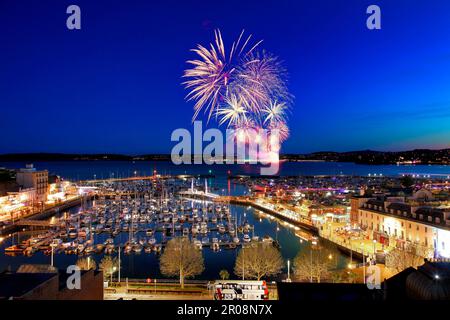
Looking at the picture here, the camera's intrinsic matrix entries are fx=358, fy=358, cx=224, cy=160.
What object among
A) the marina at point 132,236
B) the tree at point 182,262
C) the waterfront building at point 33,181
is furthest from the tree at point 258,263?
the waterfront building at point 33,181

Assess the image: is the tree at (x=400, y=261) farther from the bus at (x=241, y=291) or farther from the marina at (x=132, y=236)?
the marina at (x=132, y=236)

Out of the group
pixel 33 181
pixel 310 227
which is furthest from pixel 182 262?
pixel 33 181

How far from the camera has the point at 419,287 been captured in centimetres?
459

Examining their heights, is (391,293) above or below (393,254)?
above

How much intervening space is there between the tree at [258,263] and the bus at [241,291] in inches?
86.9

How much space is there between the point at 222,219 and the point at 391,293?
2032cm

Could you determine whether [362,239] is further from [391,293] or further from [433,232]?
[391,293]

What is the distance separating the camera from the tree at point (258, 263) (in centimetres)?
1168

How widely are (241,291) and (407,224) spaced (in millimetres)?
10250

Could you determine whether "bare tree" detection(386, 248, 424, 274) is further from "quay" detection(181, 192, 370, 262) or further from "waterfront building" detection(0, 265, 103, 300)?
"waterfront building" detection(0, 265, 103, 300)

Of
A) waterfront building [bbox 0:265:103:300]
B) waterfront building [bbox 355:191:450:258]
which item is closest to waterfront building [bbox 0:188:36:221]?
waterfront building [bbox 0:265:103:300]

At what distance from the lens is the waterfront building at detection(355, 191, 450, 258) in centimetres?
1389
